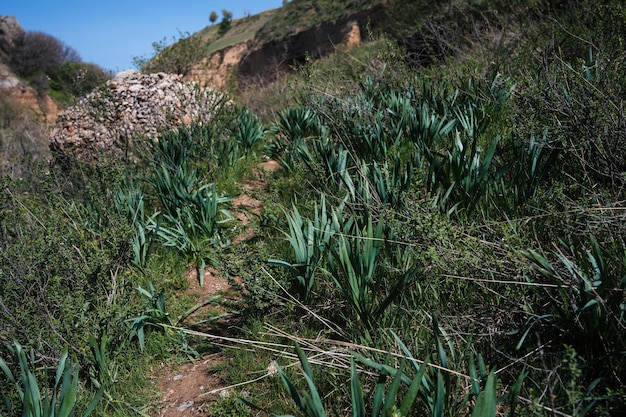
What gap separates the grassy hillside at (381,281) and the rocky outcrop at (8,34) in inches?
1162

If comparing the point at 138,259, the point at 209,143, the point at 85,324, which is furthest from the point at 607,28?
the point at 85,324

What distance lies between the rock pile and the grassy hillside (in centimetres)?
181

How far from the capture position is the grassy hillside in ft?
6.04

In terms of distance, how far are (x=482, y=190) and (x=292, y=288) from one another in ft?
4.57

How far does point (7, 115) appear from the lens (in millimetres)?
18469

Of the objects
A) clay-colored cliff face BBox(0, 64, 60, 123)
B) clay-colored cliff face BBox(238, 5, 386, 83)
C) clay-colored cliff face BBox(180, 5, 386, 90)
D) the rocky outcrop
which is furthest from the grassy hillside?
the rocky outcrop

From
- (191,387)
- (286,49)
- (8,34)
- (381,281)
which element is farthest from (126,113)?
(8,34)

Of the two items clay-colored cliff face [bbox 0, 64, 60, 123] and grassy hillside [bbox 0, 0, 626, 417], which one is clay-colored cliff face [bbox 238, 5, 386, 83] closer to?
clay-colored cliff face [bbox 0, 64, 60, 123]

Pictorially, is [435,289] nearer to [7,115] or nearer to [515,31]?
[515,31]

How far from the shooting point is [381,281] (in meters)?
2.70

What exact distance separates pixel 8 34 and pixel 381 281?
3423 centimetres

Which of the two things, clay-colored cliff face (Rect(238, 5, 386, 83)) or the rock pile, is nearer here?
the rock pile

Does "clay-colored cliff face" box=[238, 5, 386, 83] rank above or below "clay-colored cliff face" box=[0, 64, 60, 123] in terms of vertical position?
below

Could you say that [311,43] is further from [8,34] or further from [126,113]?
[8,34]
